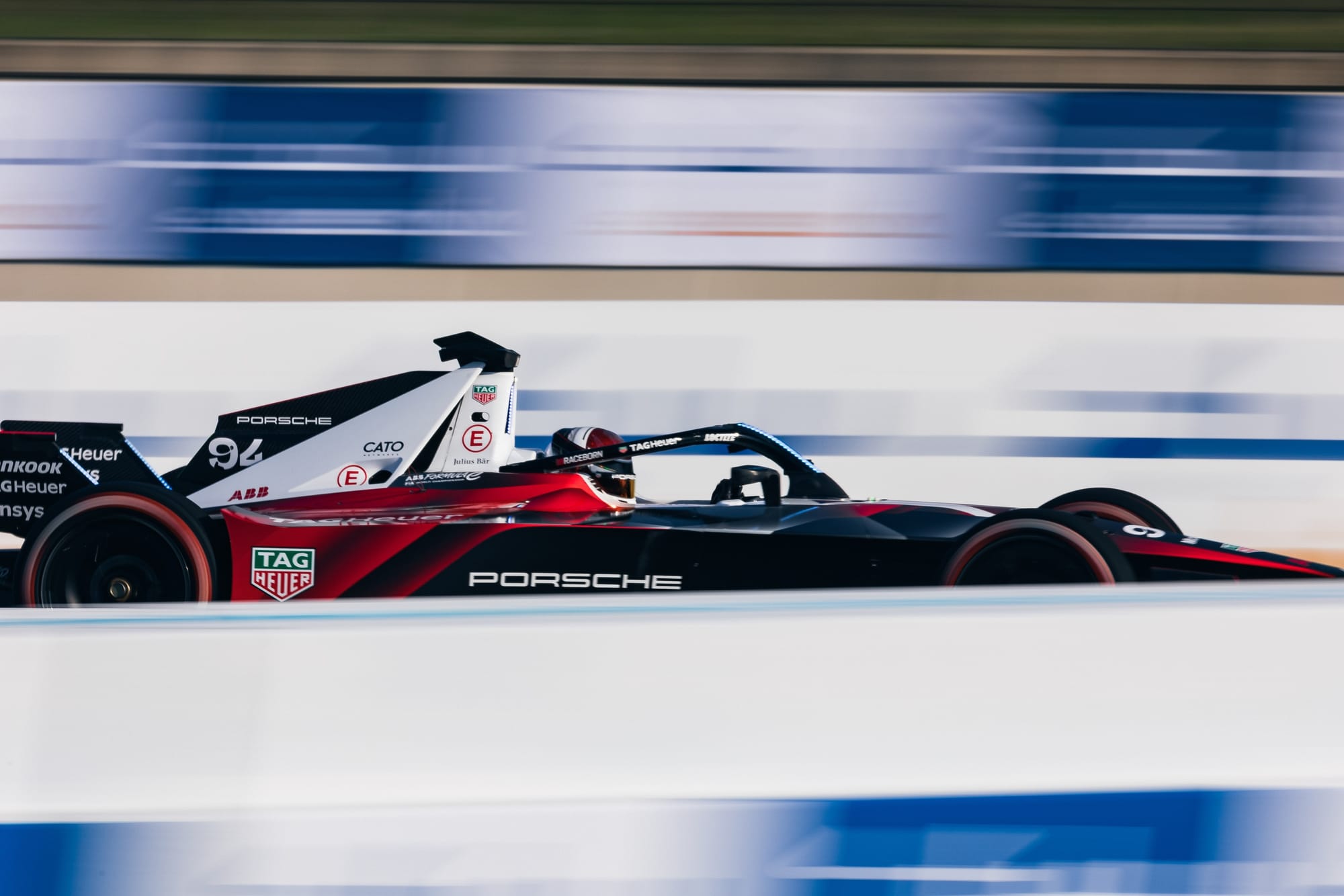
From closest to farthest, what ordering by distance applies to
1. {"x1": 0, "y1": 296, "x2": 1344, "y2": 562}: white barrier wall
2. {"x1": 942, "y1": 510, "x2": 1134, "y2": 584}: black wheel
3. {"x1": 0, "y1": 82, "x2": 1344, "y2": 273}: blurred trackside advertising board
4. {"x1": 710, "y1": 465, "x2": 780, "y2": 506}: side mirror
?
{"x1": 942, "y1": 510, "x2": 1134, "y2": 584}: black wheel → {"x1": 710, "y1": 465, "x2": 780, "y2": 506}: side mirror → {"x1": 0, "y1": 296, "x2": 1344, "y2": 562}: white barrier wall → {"x1": 0, "y1": 82, "x2": 1344, "y2": 273}: blurred trackside advertising board

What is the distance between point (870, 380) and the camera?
6.20 metres

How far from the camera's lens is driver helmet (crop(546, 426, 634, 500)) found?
445 cm

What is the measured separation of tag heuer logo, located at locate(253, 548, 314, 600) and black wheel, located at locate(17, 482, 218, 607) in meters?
0.14

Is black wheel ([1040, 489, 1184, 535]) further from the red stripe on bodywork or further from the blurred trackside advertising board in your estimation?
the blurred trackside advertising board

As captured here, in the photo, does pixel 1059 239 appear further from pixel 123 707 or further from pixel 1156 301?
pixel 123 707

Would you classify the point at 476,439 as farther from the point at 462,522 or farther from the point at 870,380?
the point at 870,380

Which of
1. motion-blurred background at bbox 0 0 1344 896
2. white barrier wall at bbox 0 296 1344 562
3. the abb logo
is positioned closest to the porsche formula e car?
the abb logo

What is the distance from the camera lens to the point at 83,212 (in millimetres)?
6195

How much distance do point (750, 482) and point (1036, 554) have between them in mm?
1117

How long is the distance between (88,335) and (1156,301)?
5.36 metres

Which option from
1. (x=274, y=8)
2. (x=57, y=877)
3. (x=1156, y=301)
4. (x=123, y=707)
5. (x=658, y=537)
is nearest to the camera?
(x=57, y=877)

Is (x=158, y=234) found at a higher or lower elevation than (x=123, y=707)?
higher

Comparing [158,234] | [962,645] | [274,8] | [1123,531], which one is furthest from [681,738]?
[274,8]

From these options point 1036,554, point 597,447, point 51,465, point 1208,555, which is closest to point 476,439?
point 597,447
